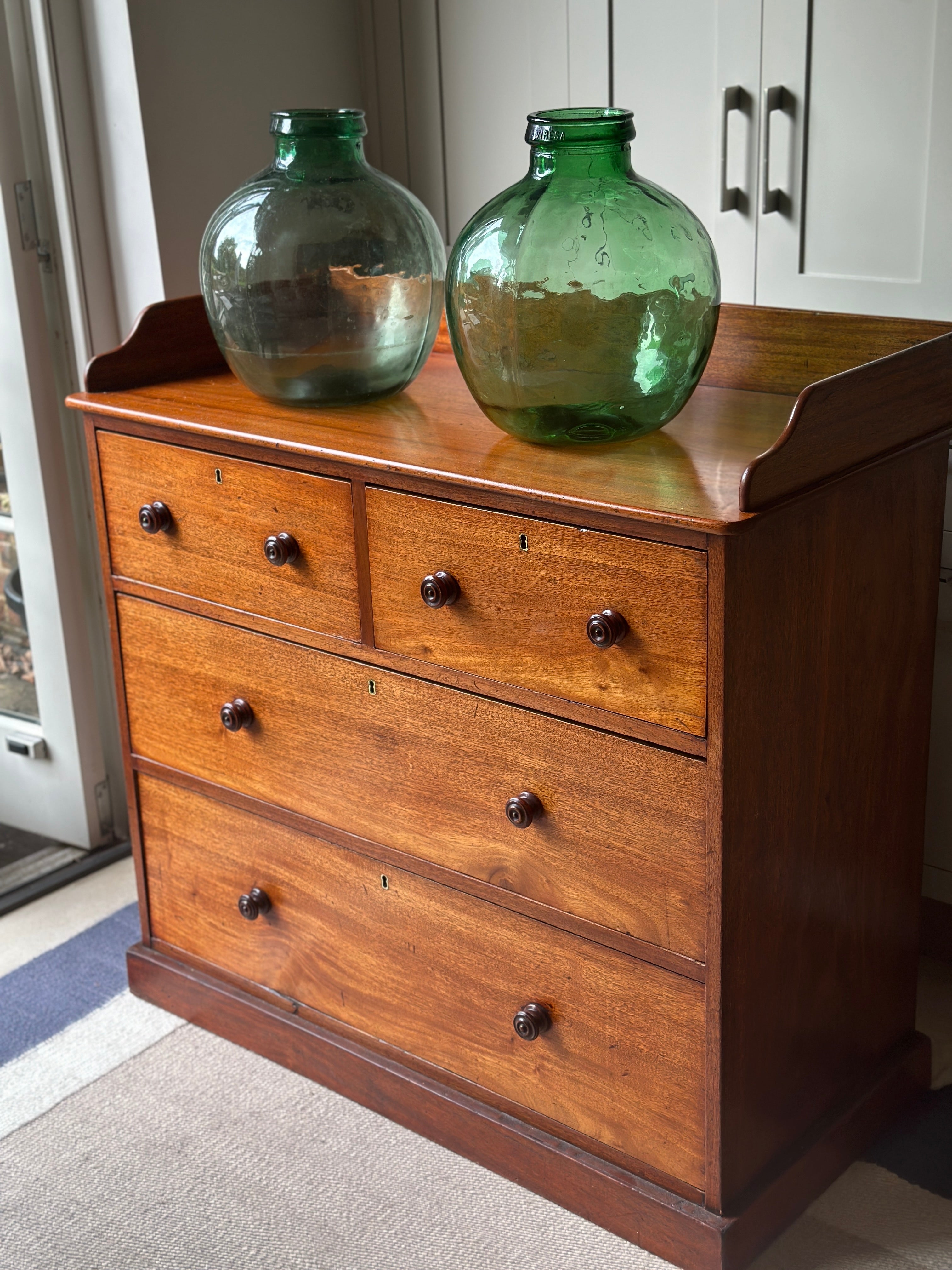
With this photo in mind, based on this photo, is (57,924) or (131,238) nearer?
(131,238)

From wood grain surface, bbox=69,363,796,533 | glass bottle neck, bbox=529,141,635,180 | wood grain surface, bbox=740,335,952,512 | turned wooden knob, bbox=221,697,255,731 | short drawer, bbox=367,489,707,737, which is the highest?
glass bottle neck, bbox=529,141,635,180

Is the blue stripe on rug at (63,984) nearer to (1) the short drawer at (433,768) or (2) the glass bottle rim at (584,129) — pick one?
(1) the short drawer at (433,768)

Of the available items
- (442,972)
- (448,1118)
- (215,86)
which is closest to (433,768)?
(442,972)

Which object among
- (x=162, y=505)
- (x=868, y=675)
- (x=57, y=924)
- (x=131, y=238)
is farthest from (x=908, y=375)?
(x=57, y=924)

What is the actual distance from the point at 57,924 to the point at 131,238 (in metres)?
1.15

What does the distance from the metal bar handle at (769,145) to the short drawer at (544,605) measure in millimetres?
726

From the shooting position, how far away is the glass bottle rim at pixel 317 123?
5.26 ft

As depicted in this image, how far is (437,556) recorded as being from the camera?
1466 millimetres

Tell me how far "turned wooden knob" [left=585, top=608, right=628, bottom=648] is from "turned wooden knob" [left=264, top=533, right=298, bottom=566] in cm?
44

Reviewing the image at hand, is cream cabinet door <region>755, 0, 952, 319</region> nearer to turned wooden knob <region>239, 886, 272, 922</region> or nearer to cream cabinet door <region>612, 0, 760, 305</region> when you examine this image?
cream cabinet door <region>612, 0, 760, 305</region>

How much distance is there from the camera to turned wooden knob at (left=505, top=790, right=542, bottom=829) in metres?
1.47

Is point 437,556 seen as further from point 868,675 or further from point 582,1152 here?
point 582,1152

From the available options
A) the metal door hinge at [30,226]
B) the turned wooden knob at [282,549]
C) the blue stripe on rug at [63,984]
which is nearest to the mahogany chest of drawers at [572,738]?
the turned wooden knob at [282,549]

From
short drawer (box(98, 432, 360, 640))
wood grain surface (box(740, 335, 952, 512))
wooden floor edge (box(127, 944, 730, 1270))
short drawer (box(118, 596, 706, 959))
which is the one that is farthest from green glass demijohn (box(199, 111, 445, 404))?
wooden floor edge (box(127, 944, 730, 1270))
